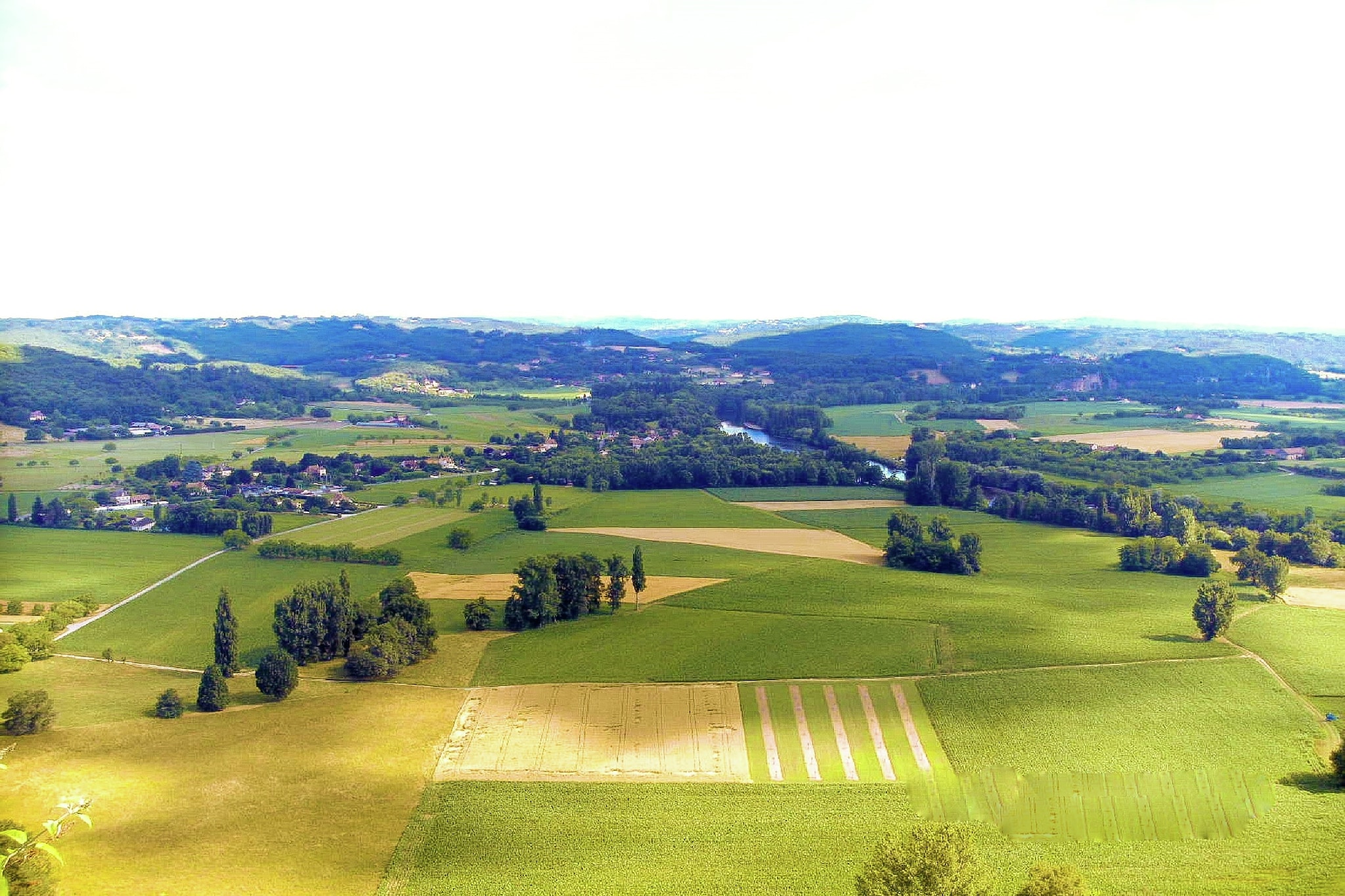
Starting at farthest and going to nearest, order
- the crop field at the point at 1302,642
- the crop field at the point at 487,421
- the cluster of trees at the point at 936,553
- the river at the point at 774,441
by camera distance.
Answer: the crop field at the point at 487,421, the river at the point at 774,441, the cluster of trees at the point at 936,553, the crop field at the point at 1302,642

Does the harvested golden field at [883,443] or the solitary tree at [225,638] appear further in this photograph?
the harvested golden field at [883,443]

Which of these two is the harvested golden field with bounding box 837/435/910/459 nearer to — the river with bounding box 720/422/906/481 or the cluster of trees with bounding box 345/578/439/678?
the river with bounding box 720/422/906/481

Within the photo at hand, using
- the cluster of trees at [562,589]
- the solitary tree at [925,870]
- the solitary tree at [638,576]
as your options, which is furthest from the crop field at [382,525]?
the solitary tree at [925,870]

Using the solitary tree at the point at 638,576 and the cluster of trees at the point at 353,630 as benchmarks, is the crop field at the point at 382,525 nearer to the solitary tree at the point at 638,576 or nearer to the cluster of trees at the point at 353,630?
the cluster of trees at the point at 353,630

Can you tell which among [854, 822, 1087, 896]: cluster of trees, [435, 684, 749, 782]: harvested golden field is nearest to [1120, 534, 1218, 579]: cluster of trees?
[435, 684, 749, 782]: harvested golden field

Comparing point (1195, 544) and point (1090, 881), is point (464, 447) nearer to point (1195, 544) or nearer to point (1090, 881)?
point (1195, 544)
